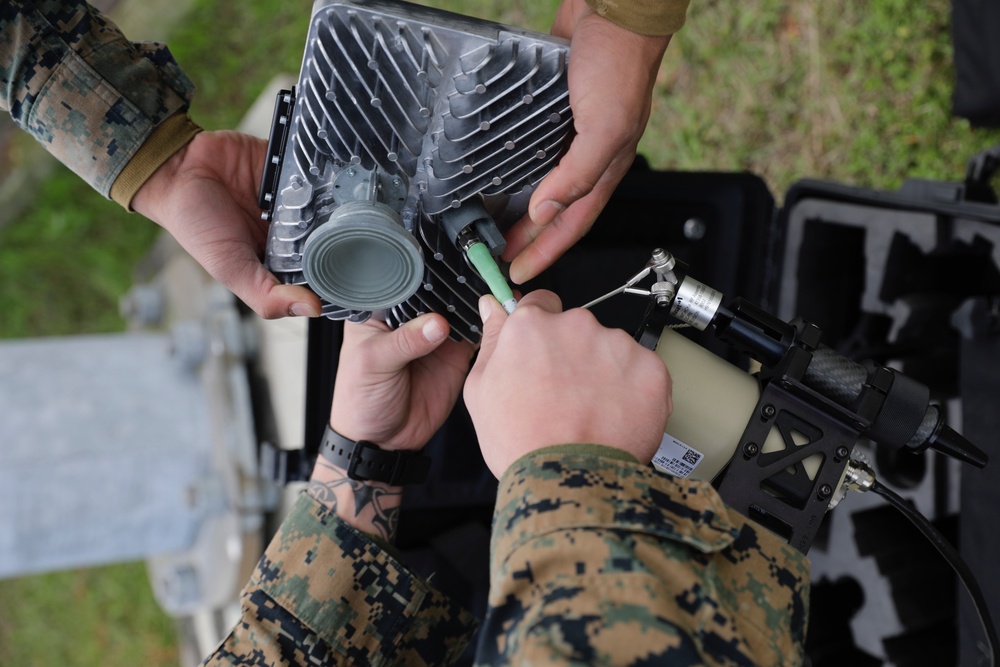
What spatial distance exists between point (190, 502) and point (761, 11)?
2.19 meters

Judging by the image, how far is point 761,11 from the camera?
253cm

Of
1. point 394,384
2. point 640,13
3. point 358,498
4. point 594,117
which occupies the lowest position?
point 358,498

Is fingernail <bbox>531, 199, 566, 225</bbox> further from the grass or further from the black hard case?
the grass

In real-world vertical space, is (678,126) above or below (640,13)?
below

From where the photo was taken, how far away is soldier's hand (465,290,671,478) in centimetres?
87

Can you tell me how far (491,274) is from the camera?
3.49ft

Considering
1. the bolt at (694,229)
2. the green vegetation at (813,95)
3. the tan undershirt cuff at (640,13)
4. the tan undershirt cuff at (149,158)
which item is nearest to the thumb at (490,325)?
the tan undershirt cuff at (640,13)

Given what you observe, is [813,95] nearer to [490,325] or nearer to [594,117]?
[594,117]

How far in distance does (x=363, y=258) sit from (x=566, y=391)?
0.32 meters

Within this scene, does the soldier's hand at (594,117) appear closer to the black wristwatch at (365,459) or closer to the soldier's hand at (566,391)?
the soldier's hand at (566,391)

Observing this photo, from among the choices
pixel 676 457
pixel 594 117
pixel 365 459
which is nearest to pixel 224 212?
pixel 365 459

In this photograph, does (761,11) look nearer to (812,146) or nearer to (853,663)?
(812,146)

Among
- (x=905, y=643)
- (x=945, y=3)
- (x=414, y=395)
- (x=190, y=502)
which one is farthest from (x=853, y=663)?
(x=945, y=3)

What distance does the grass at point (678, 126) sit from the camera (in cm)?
227
